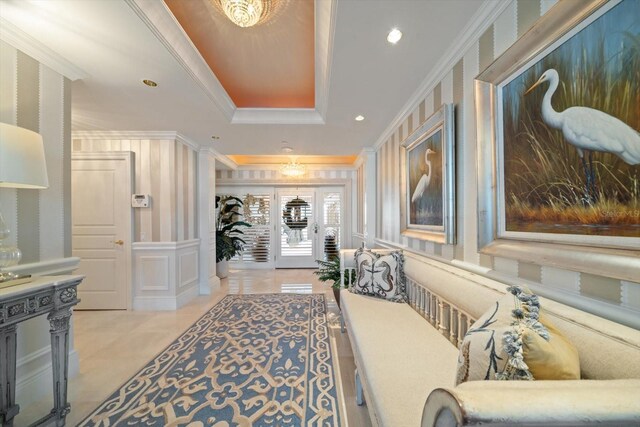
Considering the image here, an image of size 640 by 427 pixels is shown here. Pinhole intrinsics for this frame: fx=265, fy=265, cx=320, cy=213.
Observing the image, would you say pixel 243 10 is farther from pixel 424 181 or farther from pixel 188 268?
pixel 188 268

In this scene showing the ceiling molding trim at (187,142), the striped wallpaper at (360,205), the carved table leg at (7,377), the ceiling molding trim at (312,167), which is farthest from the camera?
the ceiling molding trim at (312,167)

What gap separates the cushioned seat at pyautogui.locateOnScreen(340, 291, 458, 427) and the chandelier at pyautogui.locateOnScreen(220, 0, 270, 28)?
2.03 metres

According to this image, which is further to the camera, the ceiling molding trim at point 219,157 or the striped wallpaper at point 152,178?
the ceiling molding trim at point 219,157

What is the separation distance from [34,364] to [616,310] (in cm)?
317

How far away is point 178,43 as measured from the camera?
6.24ft

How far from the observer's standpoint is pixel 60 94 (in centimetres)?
205

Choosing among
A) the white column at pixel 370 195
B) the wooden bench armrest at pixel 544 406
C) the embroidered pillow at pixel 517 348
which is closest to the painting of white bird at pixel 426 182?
the embroidered pillow at pixel 517 348

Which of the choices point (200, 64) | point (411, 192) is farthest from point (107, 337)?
point (411, 192)

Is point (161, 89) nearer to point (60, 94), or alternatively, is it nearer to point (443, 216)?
point (60, 94)

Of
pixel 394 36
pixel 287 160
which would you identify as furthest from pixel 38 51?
pixel 287 160

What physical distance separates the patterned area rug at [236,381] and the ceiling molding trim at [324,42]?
235cm

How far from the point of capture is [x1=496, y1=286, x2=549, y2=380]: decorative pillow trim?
740mm

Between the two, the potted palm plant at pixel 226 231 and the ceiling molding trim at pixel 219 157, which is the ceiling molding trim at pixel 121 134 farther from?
the potted palm plant at pixel 226 231

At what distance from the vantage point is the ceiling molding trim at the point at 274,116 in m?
3.20
